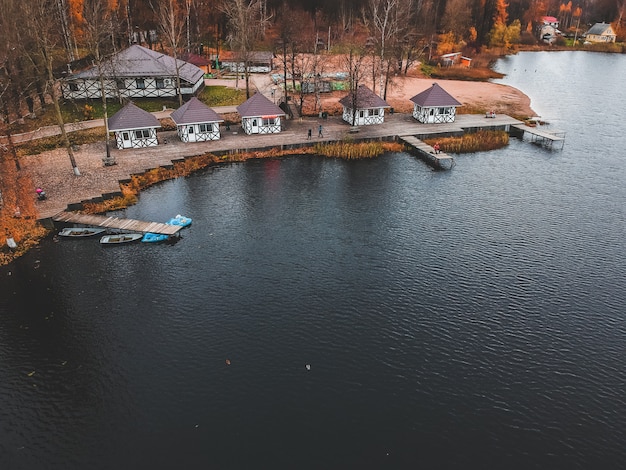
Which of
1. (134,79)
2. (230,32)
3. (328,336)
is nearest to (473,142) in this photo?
(328,336)

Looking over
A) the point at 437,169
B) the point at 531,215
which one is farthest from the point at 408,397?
the point at 437,169

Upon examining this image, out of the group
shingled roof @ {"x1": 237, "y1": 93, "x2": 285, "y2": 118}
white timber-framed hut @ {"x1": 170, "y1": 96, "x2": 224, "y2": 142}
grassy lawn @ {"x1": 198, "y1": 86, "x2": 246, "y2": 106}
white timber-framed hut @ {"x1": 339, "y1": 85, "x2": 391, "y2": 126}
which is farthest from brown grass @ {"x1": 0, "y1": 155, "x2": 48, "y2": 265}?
white timber-framed hut @ {"x1": 339, "y1": 85, "x2": 391, "y2": 126}

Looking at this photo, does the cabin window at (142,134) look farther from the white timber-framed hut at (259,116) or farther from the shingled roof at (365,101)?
the shingled roof at (365,101)

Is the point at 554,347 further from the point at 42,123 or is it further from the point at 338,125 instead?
the point at 42,123

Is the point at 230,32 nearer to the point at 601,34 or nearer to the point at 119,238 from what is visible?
the point at 119,238

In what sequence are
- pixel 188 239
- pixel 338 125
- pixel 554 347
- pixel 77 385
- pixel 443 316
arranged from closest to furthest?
1. pixel 77 385
2. pixel 554 347
3. pixel 443 316
4. pixel 188 239
5. pixel 338 125

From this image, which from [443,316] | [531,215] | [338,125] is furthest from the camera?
[338,125]

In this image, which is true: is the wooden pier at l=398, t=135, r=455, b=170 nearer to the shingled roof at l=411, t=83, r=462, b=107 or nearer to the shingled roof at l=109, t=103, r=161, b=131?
the shingled roof at l=411, t=83, r=462, b=107
